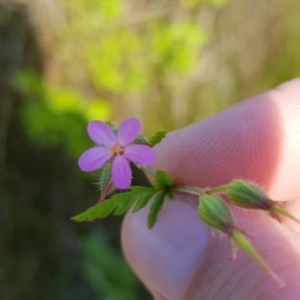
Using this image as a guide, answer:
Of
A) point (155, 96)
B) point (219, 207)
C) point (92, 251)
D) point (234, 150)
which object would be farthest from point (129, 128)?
point (155, 96)

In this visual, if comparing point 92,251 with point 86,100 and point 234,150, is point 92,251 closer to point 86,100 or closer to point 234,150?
point 86,100

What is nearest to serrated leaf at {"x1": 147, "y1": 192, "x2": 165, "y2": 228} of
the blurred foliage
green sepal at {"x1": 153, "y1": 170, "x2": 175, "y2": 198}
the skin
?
green sepal at {"x1": 153, "y1": 170, "x2": 175, "y2": 198}

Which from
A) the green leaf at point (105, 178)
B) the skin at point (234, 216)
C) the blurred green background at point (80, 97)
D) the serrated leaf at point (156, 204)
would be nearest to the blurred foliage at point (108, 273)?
the blurred green background at point (80, 97)

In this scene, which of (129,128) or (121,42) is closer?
(129,128)

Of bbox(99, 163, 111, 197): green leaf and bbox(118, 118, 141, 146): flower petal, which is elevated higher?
bbox(118, 118, 141, 146): flower petal

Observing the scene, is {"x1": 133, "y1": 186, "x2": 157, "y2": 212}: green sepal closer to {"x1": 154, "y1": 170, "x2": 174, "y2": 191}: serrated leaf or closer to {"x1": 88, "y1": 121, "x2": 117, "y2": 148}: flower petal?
{"x1": 154, "y1": 170, "x2": 174, "y2": 191}: serrated leaf

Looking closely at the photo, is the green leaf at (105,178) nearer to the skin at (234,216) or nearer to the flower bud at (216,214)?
the flower bud at (216,214)
